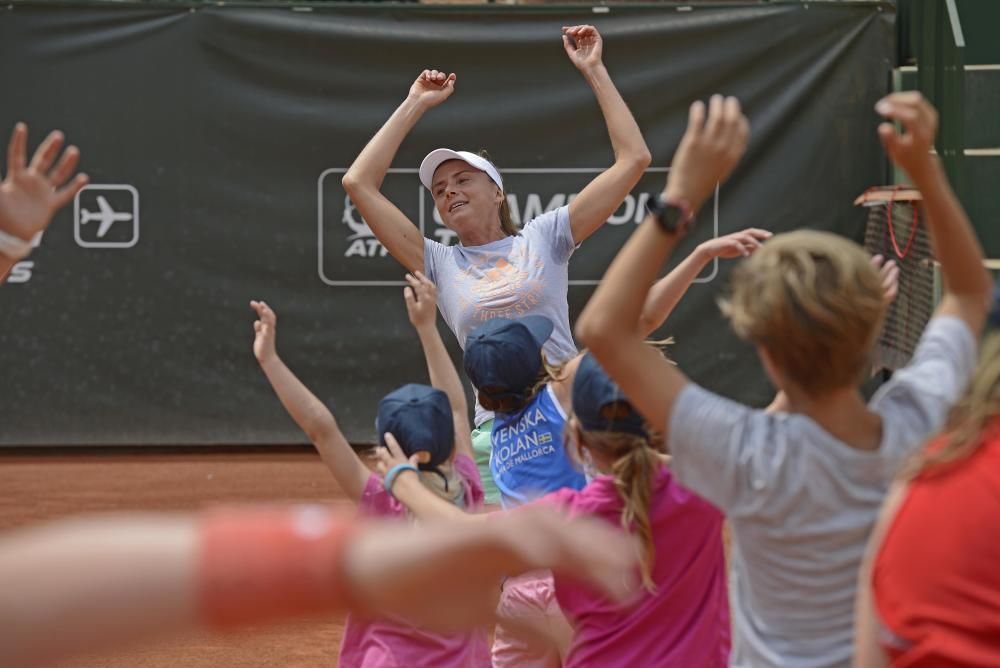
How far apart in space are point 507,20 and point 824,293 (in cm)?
706

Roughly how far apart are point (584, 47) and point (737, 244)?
115 centimetres

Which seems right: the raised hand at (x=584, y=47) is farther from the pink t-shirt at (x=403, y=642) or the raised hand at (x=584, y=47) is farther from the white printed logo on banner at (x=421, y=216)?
the white printed logo on banner at (x=421, y=216)

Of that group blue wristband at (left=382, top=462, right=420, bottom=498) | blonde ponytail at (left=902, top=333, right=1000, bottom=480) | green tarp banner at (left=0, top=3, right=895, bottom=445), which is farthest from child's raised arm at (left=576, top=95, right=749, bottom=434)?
green tarp banner at (left=0, top=3, right=895, bottom=445)

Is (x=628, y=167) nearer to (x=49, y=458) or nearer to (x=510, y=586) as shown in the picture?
(x=510, y=586)

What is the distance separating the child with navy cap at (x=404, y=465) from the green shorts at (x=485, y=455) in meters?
0.71

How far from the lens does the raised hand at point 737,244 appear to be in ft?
9.78

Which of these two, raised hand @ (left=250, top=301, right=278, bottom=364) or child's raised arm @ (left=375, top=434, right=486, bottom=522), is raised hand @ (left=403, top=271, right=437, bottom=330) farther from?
child's raised arm @ (left=375, top=434, right=486, bottom=522)

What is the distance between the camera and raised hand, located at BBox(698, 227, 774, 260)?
2980 millimetres

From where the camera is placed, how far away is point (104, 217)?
8711 millimetres

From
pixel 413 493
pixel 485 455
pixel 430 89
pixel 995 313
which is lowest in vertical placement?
pixel 485 455

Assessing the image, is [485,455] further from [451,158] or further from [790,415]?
[790,415]

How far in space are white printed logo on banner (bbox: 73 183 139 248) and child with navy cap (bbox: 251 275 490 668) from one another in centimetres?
615

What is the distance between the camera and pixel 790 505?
1937 mm

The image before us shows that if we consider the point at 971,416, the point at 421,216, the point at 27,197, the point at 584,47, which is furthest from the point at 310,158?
the point at 971,416
